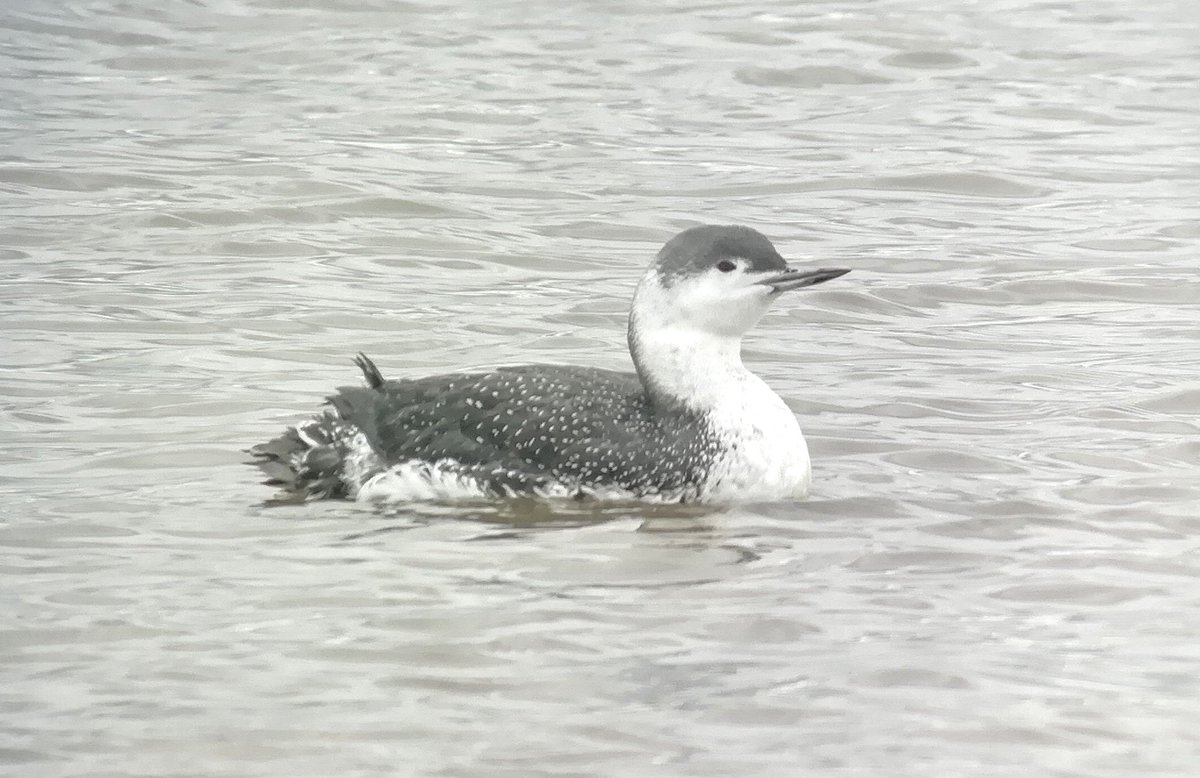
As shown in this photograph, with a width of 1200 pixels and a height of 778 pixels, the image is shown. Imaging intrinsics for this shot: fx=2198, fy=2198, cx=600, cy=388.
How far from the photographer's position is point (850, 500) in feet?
23.5

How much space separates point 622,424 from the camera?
7098 millimetres

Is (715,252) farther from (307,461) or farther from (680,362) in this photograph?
(307,461)

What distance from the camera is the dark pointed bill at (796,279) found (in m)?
7.00

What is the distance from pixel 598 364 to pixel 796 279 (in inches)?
82.0

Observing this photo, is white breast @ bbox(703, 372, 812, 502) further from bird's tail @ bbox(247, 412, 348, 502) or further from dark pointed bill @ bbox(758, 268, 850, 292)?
bird's tail @ bbox(247, 412, 348, 502)

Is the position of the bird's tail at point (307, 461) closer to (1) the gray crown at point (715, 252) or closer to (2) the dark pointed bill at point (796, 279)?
(1) the gray crown at point (715, 252)

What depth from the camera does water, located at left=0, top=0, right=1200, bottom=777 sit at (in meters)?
5.26

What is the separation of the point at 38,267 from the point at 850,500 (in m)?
4.90

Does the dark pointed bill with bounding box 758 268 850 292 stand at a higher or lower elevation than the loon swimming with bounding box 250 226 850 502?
higher

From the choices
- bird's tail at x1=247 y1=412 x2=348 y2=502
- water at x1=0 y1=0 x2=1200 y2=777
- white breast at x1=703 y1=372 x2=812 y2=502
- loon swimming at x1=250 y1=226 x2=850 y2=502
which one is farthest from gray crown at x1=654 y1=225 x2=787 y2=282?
bird's tail at x1=247 y1=412 x2=348 y2=502

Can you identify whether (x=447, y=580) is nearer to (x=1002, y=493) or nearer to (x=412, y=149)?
(x=1002, y=493)

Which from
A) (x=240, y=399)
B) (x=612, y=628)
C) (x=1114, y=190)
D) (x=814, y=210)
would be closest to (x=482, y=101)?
(x=814, y=210)

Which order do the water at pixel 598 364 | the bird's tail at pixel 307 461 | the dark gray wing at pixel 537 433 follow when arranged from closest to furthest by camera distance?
the water at pixel 598 364
the dark gray wing at pixel 537 433
the bird's tail at pixel 307 461

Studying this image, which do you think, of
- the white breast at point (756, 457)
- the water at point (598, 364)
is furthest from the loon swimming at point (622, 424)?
the water at point (598, 364)
